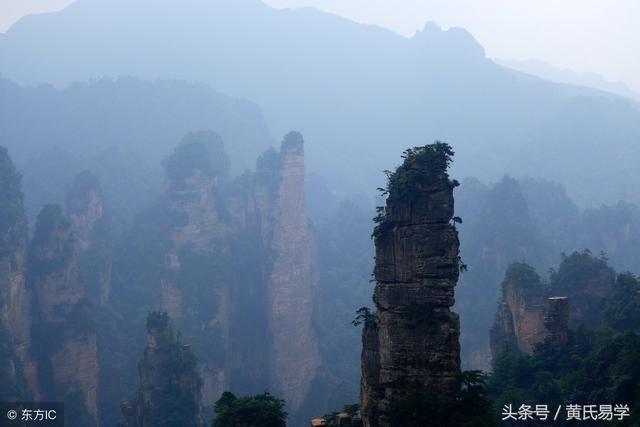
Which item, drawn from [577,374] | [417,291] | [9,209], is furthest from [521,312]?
[9,209]

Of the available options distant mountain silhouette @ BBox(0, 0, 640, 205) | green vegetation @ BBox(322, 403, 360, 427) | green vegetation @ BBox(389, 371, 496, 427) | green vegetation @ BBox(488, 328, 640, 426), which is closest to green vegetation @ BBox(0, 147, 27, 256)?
green vegetation @ BBox(322, 403, 360, 427)

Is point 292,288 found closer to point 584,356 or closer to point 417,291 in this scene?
point 584,356

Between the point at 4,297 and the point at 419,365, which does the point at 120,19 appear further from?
the point at 419,365

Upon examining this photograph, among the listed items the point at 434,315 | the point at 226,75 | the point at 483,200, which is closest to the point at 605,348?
the point at 434,315

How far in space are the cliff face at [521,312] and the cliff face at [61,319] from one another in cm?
2236

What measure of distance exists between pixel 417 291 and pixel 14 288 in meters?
29.4

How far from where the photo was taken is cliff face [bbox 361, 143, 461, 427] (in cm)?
1728

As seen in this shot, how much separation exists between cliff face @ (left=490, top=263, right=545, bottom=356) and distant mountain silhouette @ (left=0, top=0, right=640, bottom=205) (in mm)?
59290

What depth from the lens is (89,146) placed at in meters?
76.3

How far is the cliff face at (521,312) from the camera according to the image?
36000 millimetres

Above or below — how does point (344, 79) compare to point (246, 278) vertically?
above

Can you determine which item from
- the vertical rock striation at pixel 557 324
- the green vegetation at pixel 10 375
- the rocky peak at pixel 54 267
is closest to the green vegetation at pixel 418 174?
the vertical rock striation at pixel 557 324

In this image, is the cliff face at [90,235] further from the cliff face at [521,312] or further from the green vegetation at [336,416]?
the green vegetation at [336,416]

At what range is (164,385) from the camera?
35844 millimetres
